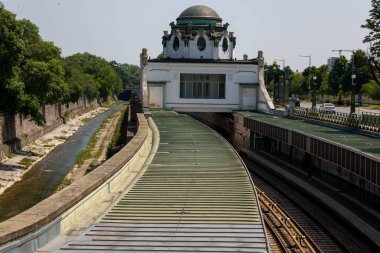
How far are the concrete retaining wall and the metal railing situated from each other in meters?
22.1

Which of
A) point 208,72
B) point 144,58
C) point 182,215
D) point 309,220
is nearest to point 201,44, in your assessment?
point 208,72

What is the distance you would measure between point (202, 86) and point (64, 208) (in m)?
49.6

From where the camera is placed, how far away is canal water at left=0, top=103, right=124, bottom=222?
3681cm

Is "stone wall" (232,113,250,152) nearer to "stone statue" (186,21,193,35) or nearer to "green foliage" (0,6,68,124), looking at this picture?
"stone statue" (186,21,193,35)

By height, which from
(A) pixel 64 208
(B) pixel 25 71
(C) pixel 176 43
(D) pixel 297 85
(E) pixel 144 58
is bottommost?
(A) pixel 64 208

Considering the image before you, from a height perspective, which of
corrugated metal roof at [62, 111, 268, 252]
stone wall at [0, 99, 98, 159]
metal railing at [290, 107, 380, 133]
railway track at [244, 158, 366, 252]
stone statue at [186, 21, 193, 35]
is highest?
stone statue at [186, 21, 193, 35]

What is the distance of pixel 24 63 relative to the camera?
55031 millimetres

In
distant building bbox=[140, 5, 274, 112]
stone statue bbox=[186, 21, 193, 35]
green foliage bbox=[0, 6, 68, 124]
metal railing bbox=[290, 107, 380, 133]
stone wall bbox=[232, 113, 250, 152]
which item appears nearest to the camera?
metal railing bbox=[290, 107, 380, 133]

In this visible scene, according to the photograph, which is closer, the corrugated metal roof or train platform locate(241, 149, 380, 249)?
the corrugated metal roof

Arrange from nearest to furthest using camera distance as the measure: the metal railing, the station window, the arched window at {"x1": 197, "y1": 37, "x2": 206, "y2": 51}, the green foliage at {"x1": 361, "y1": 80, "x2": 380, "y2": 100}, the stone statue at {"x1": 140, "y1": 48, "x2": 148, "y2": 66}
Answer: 1. the metal railing
2. the stone statue at {"x1": 140, "y1": 48, "x2": 148, "y2": 66}
3. the station window
4. the arched window at {"x1": 197, "y1": 37, "x2": 206, "y2": 51}
5. the green foliage at {"x1": 361, "y1": 80, "x2": 380, "y2": 100}

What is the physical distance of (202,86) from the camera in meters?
61.8

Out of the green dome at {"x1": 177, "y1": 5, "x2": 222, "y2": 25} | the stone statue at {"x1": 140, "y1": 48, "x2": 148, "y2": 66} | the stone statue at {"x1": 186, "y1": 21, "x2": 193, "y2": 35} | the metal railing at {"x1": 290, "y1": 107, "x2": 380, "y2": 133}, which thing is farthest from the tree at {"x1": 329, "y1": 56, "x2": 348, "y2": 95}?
the stone statue at {"x1": 140, "y1": 48, "x2": 148, "y2": 66}

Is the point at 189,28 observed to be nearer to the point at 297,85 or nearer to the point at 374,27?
the point at 374,27

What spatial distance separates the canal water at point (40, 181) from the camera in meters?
36.8
